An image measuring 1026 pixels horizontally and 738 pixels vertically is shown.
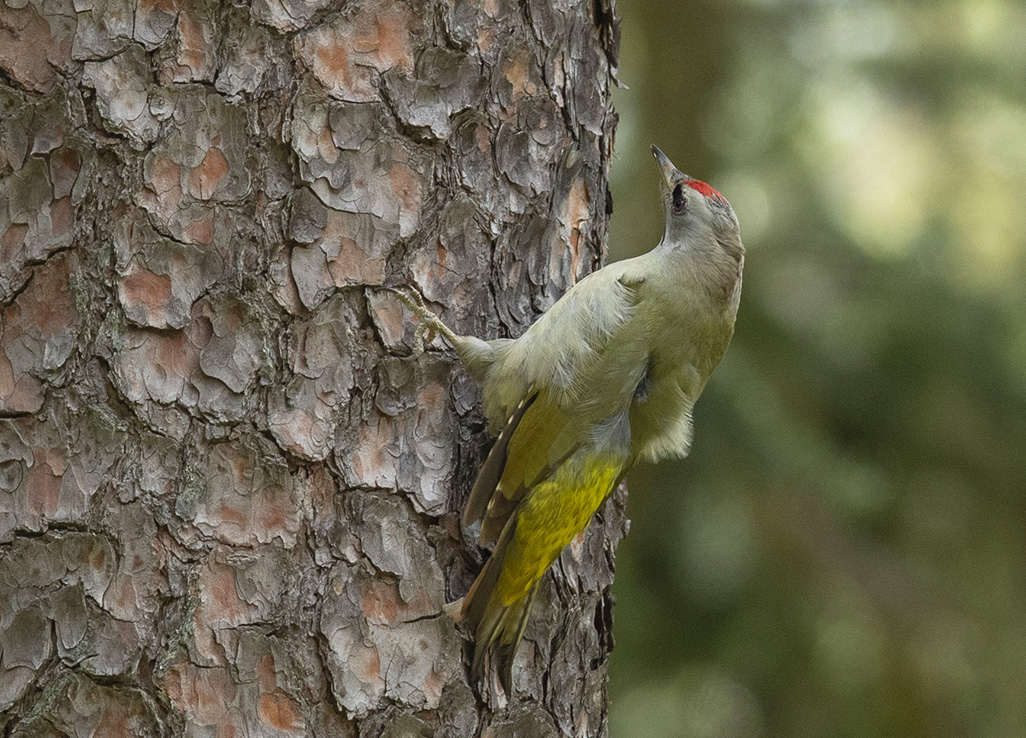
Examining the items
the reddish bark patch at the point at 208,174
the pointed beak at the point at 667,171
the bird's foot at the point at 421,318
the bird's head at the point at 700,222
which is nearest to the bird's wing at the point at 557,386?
the bird's foot at the point at 421,318

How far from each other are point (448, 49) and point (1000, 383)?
284 centimetres

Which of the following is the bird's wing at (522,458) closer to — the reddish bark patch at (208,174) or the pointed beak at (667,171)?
the reddish bark patch at (208,174)

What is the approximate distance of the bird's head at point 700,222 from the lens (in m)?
3.19

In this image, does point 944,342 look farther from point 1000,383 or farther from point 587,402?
point 587,402

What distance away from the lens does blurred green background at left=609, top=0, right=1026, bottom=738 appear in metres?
4.17

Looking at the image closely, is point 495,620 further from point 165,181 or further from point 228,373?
point 165,181

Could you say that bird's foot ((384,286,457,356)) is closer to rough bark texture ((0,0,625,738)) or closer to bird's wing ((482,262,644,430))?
rough bark texture ((0,0,625,738))

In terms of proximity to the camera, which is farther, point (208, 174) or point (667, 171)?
point (667, 171)

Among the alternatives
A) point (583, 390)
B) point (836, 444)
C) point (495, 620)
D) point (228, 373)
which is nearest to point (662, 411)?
point (583, 390)

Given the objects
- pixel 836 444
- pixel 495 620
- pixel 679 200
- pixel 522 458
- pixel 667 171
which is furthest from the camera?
pixel 836 444

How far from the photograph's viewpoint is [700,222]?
10.6 feet

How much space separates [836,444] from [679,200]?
5.23 feet

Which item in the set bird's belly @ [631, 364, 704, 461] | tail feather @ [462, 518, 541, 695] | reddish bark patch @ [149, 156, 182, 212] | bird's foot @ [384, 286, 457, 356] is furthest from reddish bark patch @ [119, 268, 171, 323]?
bird's belly @ [631, 364, 704, 461]

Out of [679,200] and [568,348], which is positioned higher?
[679,200]
